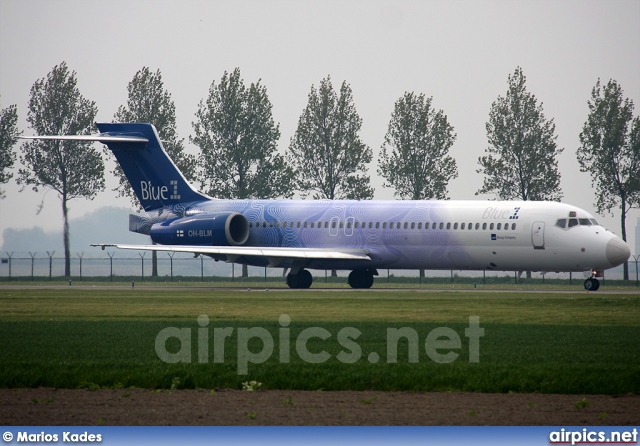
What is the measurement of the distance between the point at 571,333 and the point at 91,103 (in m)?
65.6

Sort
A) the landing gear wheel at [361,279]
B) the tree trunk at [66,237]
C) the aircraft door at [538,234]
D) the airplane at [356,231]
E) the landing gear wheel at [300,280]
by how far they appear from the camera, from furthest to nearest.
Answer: the tree trunk at [66,237] → the landing gear wheel at [361,279] → the landing gear wheel at [300,280] → the airplane at [356,231] → the aircraft door at [538,234]

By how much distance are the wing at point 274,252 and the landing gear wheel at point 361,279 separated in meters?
2.00

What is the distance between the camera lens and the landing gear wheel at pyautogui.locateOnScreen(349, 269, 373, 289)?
51406 millimetres

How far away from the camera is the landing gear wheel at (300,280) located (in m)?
50.8

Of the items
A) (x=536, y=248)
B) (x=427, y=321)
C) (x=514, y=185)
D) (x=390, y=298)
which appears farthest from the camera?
(x=514, y=185)

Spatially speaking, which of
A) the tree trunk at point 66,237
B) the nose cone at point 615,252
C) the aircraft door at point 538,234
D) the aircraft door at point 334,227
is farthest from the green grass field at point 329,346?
the tree trunk at point 66,237

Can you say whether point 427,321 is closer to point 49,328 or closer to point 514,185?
point 49,328

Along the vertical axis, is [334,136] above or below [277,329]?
above

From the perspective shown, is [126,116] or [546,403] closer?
[546,403]

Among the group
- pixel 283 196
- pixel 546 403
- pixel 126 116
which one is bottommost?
pixel 546 403

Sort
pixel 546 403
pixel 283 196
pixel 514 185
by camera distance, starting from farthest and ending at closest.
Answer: pixel 283 196 < pixel 514 185 < pixel 546 403

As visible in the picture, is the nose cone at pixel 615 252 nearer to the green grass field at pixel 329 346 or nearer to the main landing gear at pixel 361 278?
the green grass field at pixel 329 346

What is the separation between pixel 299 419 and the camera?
13289 millimetres

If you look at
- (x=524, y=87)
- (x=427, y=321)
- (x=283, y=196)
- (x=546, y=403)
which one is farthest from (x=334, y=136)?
(x=546, y=403)
